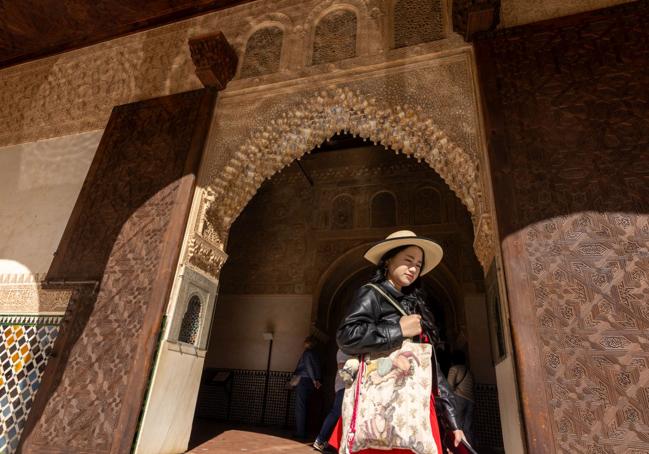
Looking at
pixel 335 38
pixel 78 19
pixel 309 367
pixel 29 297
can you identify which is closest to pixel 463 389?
pixel 309 367

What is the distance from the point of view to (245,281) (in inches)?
249

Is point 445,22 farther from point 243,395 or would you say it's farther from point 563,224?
point 243,395

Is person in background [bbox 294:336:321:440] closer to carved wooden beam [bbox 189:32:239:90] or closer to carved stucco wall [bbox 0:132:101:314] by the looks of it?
carved stucco wall [bbox 0:132:101:314]

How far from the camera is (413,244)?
169 cm

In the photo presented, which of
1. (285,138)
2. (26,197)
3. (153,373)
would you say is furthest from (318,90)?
(26,197)

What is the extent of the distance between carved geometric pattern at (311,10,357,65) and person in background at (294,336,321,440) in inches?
119

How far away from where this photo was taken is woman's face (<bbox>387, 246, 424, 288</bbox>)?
5.39 ft

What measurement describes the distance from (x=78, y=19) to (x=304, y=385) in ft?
14.3

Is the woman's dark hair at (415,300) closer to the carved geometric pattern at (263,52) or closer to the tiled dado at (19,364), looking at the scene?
the carved geometric pattern at (263,52)

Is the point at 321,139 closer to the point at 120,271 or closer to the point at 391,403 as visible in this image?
the point at 120,271

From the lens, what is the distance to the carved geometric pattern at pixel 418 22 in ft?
10.3

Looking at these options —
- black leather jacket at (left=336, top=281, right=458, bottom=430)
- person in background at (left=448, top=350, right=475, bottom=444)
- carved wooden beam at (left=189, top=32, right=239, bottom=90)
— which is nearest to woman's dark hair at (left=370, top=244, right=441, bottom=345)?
black leather jacket at (left=336, top=281, right=458, bottom=430)

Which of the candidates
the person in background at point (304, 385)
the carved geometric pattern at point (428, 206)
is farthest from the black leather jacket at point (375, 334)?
the carved geometric pattern at point (428, 206)

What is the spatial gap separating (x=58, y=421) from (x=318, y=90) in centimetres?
296
